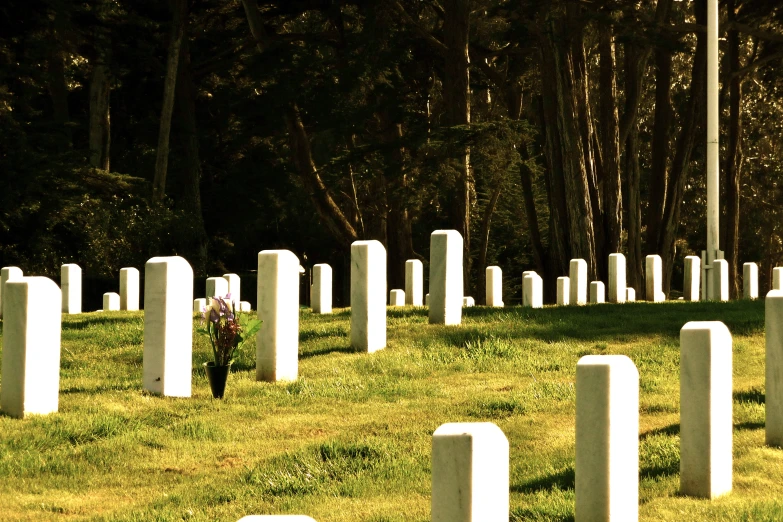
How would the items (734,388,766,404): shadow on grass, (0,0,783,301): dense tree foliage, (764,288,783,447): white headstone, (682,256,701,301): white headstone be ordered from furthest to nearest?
(0,0,783,301): dense tree foliage
(682,256,701,301): white headstone
(734,388,766,404): shadow on grass
(764,288,783,447): white headstone

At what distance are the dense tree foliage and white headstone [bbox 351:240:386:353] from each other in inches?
450

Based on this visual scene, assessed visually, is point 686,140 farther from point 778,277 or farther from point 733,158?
point 778,277

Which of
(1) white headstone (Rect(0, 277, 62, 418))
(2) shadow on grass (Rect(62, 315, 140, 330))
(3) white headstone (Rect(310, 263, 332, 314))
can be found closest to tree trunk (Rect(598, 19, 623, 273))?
(3) white headstone (Rect(310, 263, 332, 314))

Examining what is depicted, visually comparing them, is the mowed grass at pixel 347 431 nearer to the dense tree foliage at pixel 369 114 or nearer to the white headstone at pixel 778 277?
the white headstone at pixel 778 277

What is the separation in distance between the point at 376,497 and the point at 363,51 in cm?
1995

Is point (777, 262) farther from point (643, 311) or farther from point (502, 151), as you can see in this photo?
point (643, 311)

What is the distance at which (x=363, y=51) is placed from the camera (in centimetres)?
2553

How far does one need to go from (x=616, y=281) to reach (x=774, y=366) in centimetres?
1130

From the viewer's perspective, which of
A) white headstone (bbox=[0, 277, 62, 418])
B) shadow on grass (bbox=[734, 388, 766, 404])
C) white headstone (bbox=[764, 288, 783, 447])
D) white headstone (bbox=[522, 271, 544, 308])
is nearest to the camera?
white headstone (bbox=[764, 288, 783, 447])

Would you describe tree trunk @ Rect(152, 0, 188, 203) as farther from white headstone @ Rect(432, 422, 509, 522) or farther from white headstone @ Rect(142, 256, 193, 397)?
white headstone @ Rect(432, 422, 509, 522)

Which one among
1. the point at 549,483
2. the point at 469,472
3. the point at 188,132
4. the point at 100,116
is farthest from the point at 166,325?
the point at 188,132

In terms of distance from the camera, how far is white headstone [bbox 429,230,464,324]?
11578 mm

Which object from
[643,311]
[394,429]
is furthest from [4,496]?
[643,311]

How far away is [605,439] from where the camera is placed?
5.52 metres
